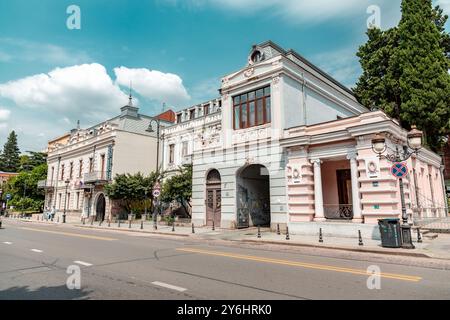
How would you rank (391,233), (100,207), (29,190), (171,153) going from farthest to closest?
(29,190) → (100,207) → (171,153) → (391,233)

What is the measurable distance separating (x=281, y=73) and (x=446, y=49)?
23.9m

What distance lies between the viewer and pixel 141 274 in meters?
7.34

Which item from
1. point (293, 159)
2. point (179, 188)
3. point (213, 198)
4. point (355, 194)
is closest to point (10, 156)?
point (179, 188)

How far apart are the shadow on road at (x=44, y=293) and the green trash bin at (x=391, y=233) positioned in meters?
11.0

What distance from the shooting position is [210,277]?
705 cm

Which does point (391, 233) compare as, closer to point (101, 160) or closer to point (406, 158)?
point (406, 158)

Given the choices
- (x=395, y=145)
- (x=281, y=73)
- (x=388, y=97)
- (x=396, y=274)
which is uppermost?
(x=388, y=97)

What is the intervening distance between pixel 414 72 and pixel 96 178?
1390 inches

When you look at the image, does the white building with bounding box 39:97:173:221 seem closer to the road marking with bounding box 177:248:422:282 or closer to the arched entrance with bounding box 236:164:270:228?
the arched entrance with bounding box 236:164:270:228

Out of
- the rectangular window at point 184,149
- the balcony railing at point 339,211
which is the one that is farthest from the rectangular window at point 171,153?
the balcony railing at point 339,211

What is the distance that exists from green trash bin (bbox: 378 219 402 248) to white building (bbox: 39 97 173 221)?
1140 inches
